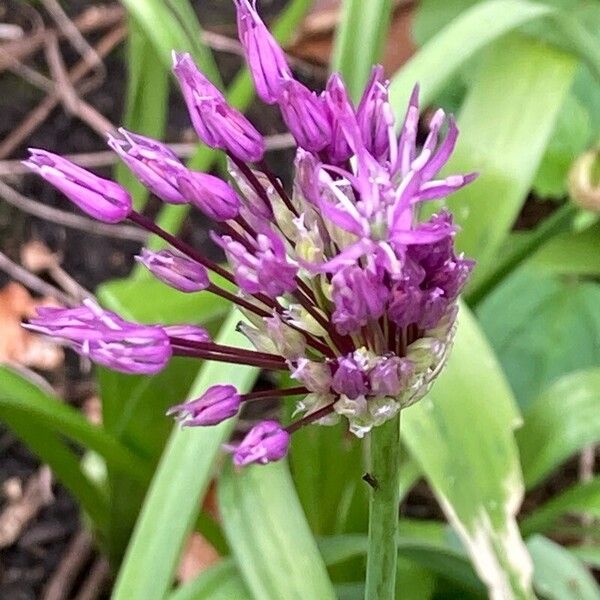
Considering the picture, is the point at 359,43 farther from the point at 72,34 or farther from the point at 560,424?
the point at 72,34

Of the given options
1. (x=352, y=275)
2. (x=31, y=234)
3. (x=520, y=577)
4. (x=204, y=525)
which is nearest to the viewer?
(x=352, y=275)

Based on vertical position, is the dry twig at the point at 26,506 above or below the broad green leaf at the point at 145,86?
below

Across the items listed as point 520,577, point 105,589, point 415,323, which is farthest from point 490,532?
point 105,589

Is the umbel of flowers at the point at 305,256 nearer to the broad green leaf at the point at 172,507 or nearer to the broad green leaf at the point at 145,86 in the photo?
the broad green leaf at the point at 172,507

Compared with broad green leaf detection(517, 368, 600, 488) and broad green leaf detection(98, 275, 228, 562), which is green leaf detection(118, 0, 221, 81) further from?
broad green leaf detection(517, 368, 600, 488)

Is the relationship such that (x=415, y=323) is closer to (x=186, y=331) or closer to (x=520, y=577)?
(x=186, y=331)

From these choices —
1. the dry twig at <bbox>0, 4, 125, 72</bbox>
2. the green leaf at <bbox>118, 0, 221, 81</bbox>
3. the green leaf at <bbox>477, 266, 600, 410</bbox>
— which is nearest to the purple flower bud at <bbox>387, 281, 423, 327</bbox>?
the green leaf at <bbox>118, 0, 221, 81</bbox>

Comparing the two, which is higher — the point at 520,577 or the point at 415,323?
the point at 415,323

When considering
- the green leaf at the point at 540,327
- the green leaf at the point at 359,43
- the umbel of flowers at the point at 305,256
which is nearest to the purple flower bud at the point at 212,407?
the umbel of flowers at the point at 305,256
